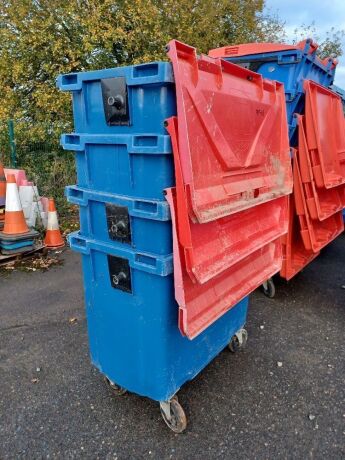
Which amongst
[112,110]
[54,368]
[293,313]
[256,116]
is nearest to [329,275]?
[293,313]

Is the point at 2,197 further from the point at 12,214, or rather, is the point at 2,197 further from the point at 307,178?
the point at 307,178

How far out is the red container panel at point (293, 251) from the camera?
3.57 meters

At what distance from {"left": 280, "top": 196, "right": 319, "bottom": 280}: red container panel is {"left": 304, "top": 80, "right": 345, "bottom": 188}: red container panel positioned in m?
0.41

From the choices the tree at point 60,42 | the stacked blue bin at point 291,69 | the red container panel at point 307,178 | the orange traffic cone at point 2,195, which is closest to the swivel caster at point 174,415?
the red container panel at point 307,178

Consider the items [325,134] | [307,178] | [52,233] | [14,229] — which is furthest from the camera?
[52,233]

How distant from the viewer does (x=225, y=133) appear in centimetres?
190

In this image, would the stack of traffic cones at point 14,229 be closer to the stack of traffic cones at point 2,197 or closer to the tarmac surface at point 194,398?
the stack of traffic cones at point 2,197

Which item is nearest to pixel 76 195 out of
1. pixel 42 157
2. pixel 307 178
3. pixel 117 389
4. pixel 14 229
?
pixel 117 389

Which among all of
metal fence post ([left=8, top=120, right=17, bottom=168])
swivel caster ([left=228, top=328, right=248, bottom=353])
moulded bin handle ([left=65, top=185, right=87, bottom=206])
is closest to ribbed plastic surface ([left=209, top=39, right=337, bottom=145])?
swivel caster ([left=228, top=328, right=248, bottom=353])

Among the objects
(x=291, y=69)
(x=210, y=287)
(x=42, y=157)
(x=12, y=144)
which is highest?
(x=291, y=69)

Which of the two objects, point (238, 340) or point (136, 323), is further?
point (238, 340)

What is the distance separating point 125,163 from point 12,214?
3.24 m

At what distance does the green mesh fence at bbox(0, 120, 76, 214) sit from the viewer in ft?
22.6

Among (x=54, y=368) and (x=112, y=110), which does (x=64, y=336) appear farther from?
(x=112, y=110)
